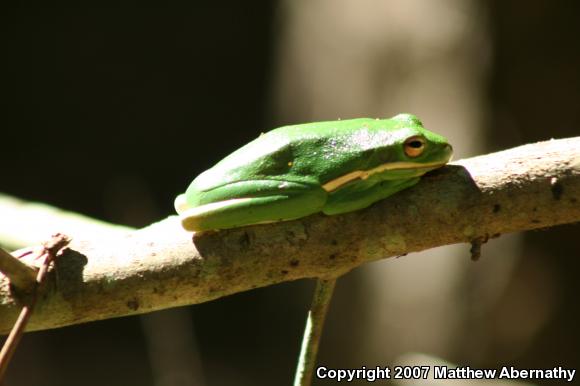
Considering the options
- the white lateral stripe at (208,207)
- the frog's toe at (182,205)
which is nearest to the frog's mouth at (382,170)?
the white lateral stripe at (208,207)

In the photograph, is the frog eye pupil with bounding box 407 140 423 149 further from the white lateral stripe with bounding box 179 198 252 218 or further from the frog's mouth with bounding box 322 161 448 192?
the white lateral stripe with bounding box 179 198 252 218

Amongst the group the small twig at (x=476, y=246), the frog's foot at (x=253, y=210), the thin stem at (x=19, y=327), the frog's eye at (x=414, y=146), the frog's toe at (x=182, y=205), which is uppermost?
the frog's eye at (x=414, y=146)

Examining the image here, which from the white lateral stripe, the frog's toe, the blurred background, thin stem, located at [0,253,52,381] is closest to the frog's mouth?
the white lateral stripe

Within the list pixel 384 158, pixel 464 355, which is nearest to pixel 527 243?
pixel 464 355

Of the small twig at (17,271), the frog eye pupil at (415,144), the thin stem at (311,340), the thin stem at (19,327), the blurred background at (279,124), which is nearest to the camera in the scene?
the thin stem at (19,327)

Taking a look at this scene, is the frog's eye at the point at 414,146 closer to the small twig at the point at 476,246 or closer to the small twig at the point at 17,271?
the small twig at the point at 476,246

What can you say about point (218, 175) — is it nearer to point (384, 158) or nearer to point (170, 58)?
point (384, 158)
